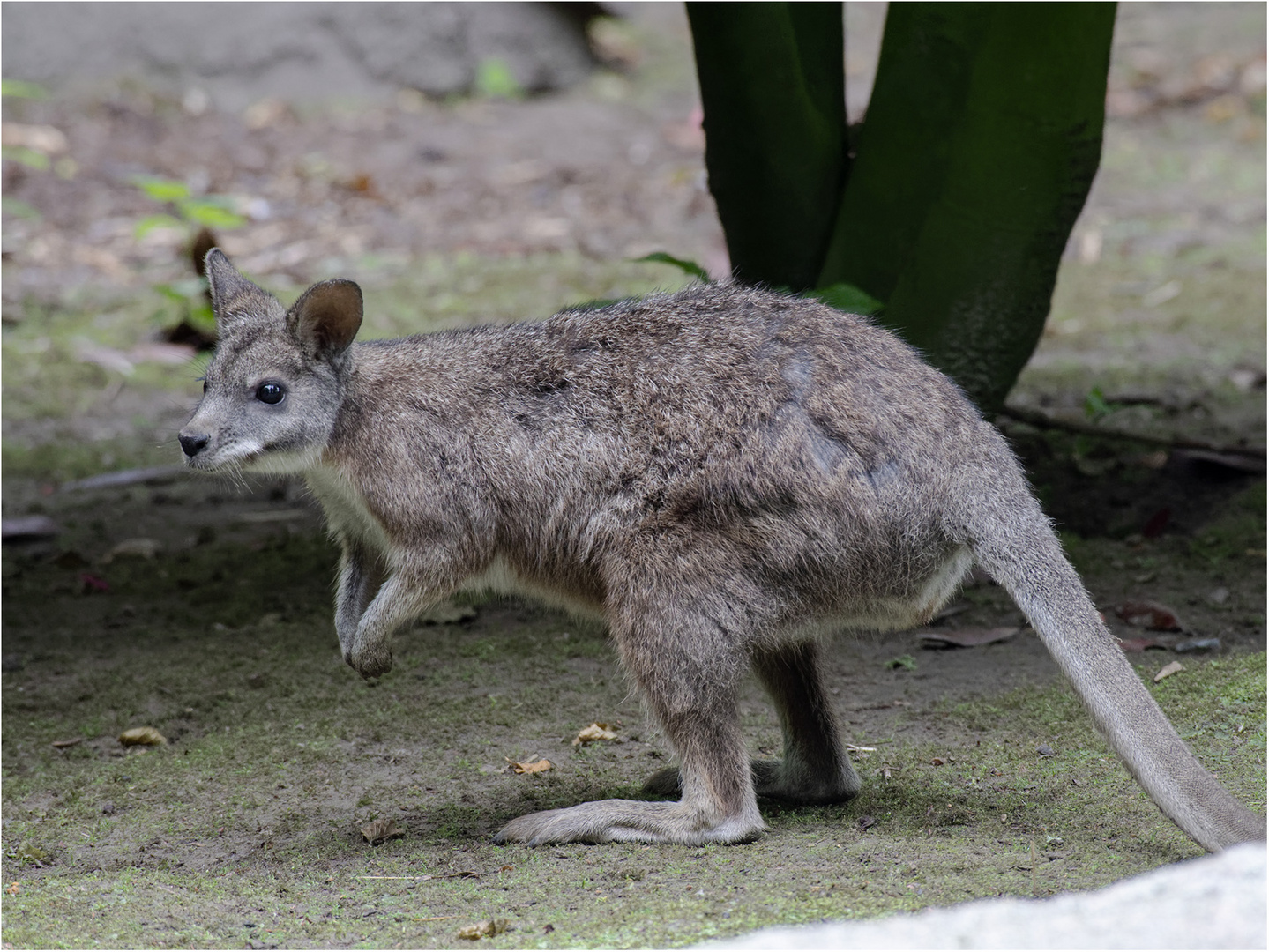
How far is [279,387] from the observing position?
151 inches

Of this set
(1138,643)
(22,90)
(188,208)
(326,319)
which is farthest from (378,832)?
(22,90)

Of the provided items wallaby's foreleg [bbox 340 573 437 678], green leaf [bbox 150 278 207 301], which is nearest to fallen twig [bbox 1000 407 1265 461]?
wallaby's foreleg [bbox 340 573 437 678]

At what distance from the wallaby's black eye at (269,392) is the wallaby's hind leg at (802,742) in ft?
4.98

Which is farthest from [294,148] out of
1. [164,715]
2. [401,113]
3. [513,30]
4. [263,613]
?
[164,715]

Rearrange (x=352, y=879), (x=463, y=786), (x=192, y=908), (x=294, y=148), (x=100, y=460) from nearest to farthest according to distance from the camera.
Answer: (x=192, y=908)
(x=352, y=879)
(x=463, y=786)
(x=100, y=460)
(x=294, y=148)

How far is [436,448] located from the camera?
3.89 m

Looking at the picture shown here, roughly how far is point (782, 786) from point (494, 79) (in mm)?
9339

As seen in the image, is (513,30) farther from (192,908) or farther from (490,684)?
(192,908)

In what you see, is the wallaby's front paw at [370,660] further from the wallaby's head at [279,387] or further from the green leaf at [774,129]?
the green leaf at [774,129]

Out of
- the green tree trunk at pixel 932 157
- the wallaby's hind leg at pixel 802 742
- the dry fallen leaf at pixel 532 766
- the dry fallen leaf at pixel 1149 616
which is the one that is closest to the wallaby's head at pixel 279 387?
the dry fallen leaf at pixel 532 766

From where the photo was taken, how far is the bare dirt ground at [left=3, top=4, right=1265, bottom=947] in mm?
3398

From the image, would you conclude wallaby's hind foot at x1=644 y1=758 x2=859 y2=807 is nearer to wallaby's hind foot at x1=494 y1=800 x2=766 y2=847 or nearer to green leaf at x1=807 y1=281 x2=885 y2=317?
wallaby's hind foot at x1=494 y1=800 x2=766 y2=847

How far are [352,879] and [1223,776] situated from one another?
231 centimetres

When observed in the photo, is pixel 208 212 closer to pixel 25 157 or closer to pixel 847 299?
pixel 25 157
